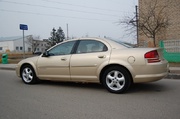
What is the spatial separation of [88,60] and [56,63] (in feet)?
3.72

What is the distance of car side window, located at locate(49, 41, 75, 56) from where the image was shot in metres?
6.55

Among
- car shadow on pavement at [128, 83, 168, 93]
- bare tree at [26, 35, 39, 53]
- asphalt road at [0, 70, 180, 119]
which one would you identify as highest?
bare tree at [26, 35, 39, 53]

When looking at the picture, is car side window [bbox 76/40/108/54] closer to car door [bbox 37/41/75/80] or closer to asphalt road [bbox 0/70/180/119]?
car door [bbox 37/41/75/80]

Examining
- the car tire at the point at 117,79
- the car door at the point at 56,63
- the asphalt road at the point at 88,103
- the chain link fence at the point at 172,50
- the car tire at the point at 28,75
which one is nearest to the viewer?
the asphalt road at the point at 88,103

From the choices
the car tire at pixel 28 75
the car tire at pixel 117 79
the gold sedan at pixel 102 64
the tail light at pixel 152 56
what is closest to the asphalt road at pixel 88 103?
the car tire at pixel 117 79

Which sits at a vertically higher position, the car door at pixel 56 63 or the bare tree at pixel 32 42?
the bare tree at pixel 32 42

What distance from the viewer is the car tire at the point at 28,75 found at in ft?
23.6

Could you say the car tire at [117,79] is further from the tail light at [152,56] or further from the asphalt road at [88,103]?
the tail light at [152,56]

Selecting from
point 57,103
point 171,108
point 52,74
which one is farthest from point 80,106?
point 52,74

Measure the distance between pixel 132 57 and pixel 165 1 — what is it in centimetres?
2342

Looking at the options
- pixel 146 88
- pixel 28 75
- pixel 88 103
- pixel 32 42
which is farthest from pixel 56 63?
pixel 32 42

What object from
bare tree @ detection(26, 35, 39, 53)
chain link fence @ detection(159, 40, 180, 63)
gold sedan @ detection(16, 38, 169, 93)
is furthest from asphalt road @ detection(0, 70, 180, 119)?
bare tree @ detection(26, 35, 39, 53)

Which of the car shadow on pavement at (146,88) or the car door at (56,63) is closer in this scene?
the car shadow on pavement at (146,88)

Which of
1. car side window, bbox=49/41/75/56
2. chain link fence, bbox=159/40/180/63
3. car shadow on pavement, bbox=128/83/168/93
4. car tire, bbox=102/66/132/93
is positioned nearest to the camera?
car tire, bbox=102/66/132/93
